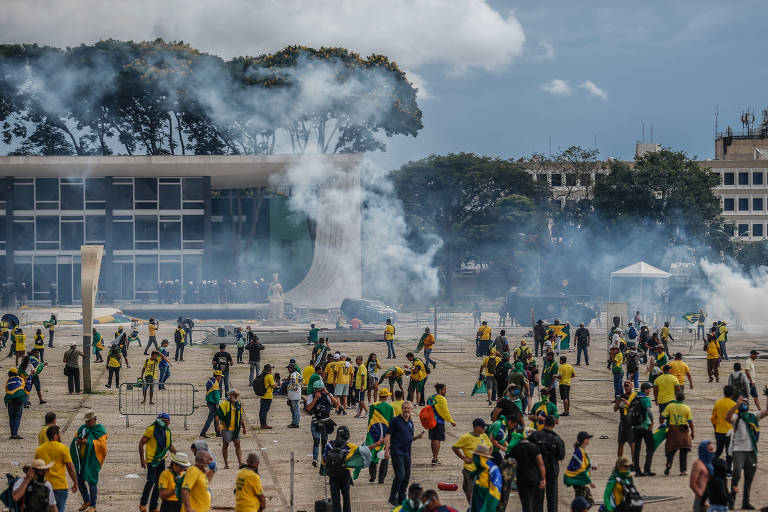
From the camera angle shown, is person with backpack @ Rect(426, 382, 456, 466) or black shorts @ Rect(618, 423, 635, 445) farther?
Answer: person with backpack @ Rect(426, 382, 456, 466)

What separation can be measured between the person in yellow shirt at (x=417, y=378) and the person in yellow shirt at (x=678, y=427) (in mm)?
6850

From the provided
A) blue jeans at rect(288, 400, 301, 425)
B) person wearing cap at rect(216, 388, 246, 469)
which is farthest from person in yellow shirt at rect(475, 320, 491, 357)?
person wearing cap at rect(216, 388, 246, 469)

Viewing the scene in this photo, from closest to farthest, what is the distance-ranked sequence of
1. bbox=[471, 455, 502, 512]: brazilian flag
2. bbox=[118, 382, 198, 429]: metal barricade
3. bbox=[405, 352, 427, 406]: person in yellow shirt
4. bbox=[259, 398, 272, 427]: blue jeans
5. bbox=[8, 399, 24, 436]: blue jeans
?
bbox=[471, 455, 502, 512]: brazilian flag
bbox=[8, 399, 24, 436]: blue jeans
bbox=[259, 398, 272, 427]: blue jeans
bbox=[405, 352, 427, 406]: person in yellow shirt
bbox=[118, 382, 198, 429]: metal barricade

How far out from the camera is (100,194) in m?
62.4

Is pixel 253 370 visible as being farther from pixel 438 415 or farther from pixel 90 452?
pixel 90 452

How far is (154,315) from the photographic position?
54969mm

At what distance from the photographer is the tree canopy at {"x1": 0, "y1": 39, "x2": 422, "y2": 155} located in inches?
2682

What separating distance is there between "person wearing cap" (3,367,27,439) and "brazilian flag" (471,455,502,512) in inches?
415

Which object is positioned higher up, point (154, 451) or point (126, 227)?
point (126, 227)

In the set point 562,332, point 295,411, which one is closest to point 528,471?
point 295,411

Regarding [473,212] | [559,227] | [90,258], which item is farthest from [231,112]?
[90,258]

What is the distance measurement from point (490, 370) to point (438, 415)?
6.45 m

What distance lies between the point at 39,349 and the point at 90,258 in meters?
4.60

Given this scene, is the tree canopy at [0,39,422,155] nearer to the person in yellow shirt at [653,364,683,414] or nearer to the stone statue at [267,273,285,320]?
the stone statue at [267,273,285,320]
